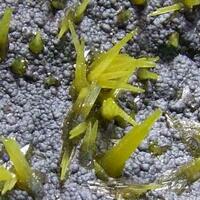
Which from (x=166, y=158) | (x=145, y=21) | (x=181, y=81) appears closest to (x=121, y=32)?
(x=145, y=21)

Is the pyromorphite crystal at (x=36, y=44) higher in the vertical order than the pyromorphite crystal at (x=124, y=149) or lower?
higher

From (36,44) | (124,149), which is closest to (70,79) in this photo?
(36,44)

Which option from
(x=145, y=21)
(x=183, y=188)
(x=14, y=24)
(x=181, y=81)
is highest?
(x=14, y=24)

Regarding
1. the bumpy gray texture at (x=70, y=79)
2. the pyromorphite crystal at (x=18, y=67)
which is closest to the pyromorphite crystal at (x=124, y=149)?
the bumpy gray texture at (x=70, y=79)

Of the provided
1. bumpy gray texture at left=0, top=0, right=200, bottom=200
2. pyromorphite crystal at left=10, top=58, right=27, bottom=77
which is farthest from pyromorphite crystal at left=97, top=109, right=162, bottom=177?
pyromorphite crystal at left=10, top=58, right=27, bottom=77

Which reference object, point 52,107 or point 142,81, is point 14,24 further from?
point 142,81

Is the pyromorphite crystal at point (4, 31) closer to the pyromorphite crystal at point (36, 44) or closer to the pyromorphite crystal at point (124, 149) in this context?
the pyromorphite crystal at point (36, 44)
